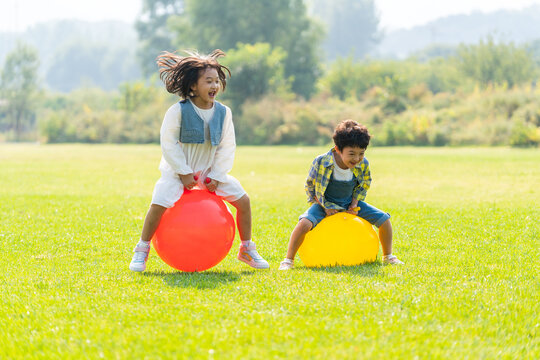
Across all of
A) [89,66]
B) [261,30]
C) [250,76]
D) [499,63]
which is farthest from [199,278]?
[89,66]

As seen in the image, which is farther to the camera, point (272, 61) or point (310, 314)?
point (272, 61)

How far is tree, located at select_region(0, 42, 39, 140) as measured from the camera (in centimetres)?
6888

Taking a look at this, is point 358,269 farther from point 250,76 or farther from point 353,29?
point 353,29

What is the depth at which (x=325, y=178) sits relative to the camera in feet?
20.1

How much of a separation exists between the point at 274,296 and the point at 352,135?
185cm

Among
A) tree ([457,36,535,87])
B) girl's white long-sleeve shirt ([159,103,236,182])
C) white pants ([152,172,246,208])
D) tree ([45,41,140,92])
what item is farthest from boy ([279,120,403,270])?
tree ([45,41,140,92])

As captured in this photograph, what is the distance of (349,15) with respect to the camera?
151 metres

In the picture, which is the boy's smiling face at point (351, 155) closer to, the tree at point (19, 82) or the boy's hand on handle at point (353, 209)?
the boy's hand on handle at point (353, 209)

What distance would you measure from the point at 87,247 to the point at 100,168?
13.7 meters

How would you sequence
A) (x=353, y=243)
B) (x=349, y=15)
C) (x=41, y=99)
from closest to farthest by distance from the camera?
(x=353, y=243) < (x=41, y=99) < (x=349, y=15)

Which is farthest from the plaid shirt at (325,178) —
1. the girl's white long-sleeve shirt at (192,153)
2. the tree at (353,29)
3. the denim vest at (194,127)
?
the tree at (353,29)

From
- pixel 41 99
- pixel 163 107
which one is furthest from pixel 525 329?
pixel 41 99

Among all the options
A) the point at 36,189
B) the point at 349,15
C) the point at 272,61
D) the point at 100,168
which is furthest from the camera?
the point at 349,15

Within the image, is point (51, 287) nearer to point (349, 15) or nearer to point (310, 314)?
point (310, 314)
